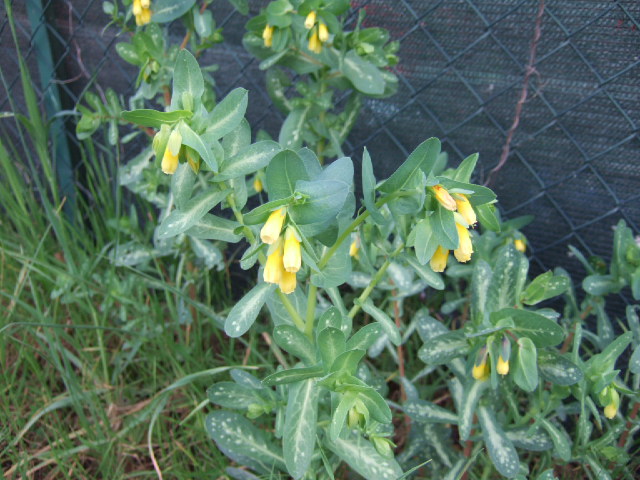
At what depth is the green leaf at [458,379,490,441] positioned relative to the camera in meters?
1.35

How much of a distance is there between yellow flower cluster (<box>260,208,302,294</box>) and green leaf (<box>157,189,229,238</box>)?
21cm

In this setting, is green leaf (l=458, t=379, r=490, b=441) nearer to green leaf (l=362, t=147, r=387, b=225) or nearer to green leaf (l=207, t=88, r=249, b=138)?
green leaf (l=362, t=147, r=387, b=225)

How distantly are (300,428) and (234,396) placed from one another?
0.27 m

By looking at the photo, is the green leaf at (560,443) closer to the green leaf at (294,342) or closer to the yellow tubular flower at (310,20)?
the green leaf at (294,342)

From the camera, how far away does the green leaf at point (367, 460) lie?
4.22 ft

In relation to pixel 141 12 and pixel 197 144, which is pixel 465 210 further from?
pixel 141 12

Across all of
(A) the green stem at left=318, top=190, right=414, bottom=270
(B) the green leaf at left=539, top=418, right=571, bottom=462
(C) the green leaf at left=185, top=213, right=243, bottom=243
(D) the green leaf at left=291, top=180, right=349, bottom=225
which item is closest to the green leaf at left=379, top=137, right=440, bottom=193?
(A) the green stem at left=318, top=190, right=414, bottom=270

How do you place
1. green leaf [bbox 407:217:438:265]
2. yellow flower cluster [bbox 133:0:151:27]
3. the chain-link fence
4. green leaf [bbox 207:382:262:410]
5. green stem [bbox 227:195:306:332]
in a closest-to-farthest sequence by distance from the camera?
green leaf [bbox 407:217:438:265], green stem [bbox 227:195:306:332], green leaf [bbox 207:382:262:410], yellow flower cluster [bbox 133:0:151:27], the chain-link fence

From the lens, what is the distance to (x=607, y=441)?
147cm

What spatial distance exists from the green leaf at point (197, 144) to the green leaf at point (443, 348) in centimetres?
62

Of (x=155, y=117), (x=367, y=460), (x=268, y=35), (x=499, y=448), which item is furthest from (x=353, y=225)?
(x=268, y=35)

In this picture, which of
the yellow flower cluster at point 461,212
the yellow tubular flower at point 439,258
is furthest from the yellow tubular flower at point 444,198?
the yellow tubular flower at point 439,258

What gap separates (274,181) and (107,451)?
3.21ft

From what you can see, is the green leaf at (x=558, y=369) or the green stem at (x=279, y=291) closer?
the green stem at (x=279, y=291)
